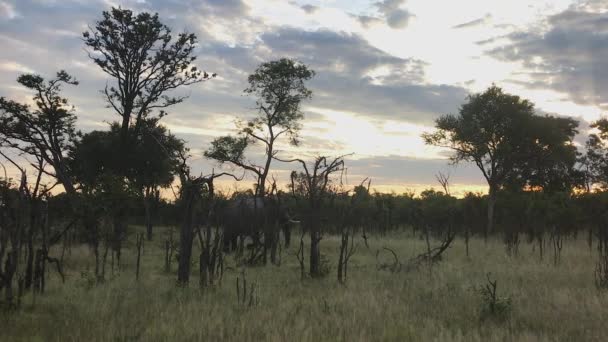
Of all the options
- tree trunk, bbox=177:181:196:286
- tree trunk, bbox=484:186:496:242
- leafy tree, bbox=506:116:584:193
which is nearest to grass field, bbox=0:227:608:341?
tree trunk, bbox=177:181:196:286

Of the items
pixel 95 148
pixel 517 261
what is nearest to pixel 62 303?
pixel 517 261

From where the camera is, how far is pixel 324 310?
8.74m

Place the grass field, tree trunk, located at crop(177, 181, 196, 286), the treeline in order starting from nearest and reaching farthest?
the grass field
tree trunk, located at crop(177, 181, 196, 286)
the treeline

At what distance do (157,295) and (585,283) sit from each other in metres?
10.00

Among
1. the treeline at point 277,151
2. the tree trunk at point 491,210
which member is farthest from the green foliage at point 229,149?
the tree trunk at point 491,210

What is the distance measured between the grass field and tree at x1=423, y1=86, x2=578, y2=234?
2062cm

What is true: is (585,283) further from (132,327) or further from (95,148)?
(95,148)

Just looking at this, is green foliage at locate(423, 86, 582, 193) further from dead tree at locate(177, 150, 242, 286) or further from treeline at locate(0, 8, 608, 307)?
dead tree at locate(177, 150, 242, 286)

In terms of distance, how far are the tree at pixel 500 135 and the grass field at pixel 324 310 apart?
20.6 meters

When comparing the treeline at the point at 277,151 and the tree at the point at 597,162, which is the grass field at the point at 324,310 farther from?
the tree at the point at 597,162

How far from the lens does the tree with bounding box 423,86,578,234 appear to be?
33.3 meters

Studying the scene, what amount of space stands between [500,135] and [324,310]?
2888 centimetres

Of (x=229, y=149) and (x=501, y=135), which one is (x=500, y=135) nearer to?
(x=501, y=135)

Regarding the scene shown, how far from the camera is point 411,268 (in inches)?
576
